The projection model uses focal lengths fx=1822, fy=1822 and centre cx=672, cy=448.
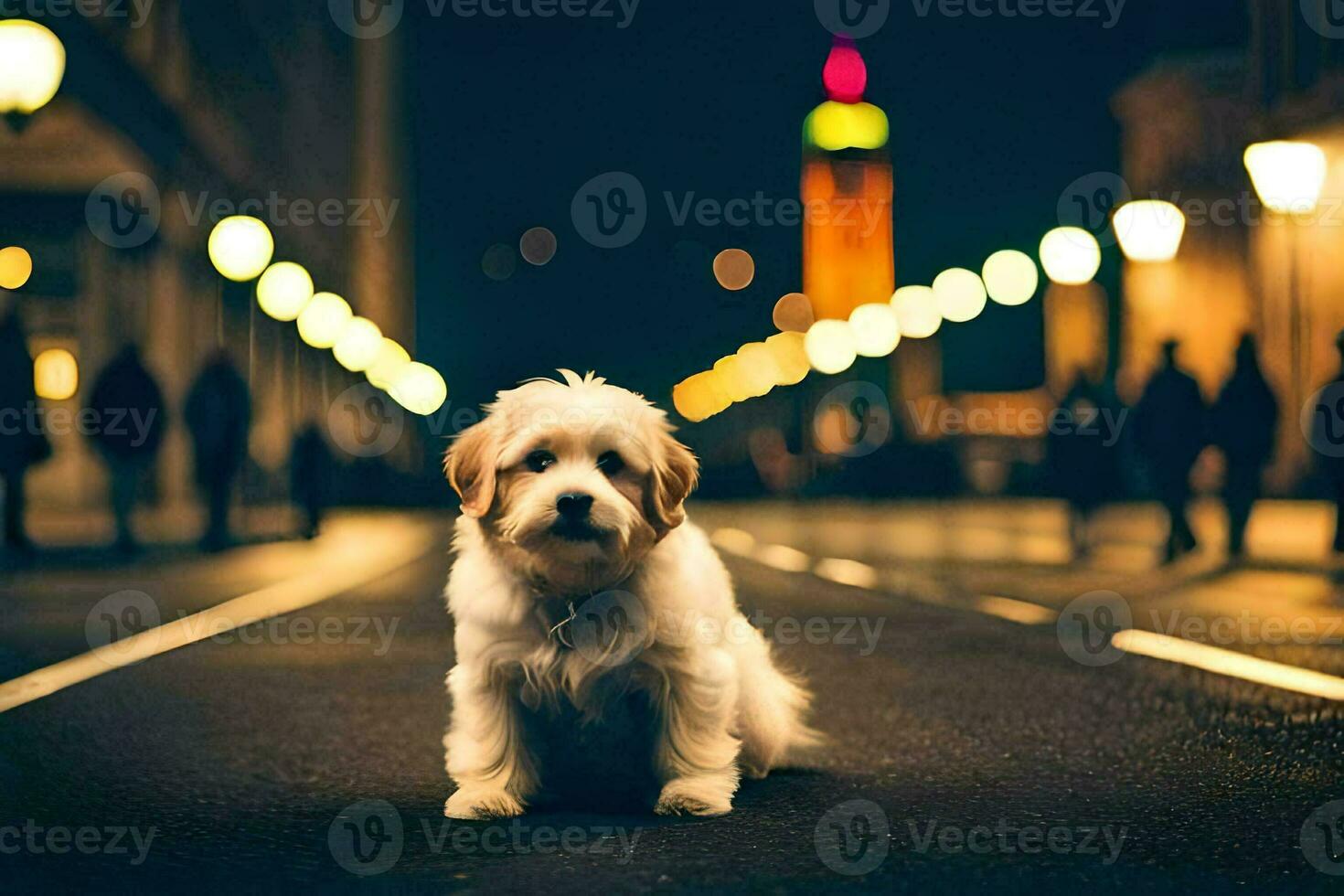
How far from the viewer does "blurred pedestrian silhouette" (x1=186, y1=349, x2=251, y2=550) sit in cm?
1948

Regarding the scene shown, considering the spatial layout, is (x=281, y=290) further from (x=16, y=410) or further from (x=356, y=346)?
(x=356, y=346)

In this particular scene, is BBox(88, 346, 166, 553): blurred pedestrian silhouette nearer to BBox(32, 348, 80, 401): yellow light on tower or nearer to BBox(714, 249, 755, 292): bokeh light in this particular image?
BBox(32, 348, 80, 401): yellow light on tower

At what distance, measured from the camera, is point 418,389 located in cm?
8306

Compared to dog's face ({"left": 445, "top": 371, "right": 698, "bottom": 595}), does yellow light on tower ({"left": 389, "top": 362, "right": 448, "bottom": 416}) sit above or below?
above

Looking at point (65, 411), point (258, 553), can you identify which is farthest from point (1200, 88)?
point (258, 553)

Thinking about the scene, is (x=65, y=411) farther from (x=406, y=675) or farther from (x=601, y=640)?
(x=601, y=640)

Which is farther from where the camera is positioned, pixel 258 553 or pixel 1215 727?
pixel 258 553

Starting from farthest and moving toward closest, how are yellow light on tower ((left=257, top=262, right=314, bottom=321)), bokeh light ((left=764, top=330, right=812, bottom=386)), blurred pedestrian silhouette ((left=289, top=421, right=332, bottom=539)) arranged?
bokeh light ((left=764, top=330, right=812, bottom=386))
yellow light on tower ((left=257, top=262, right=314, bottom=321))
blurred pedestrian silhouette ((left=289, top=421, right=332, bottom=539))

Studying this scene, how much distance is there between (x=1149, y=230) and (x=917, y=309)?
3279cm

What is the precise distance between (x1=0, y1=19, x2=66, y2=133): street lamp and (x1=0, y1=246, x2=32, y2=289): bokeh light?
52.8 ft

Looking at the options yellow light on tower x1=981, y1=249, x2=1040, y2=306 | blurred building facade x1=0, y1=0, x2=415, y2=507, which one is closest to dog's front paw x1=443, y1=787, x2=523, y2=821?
blurred building facade x1=0, y1=0, x2=415, y2=507

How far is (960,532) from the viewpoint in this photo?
24.8 m

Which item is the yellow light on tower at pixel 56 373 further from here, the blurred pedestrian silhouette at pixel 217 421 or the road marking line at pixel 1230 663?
the road marking line at pixel 1230 663

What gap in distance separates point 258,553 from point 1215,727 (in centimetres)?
1484
